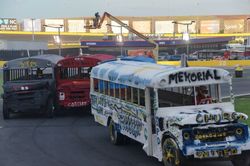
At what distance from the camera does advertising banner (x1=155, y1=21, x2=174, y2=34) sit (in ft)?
518

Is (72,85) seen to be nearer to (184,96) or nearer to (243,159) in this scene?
(184,96)

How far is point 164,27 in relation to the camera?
521ft

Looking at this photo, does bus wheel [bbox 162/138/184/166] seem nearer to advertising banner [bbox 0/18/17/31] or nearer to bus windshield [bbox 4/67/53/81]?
bus windshield [bbox 4/67/53/81]

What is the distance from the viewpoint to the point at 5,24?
14750 cm

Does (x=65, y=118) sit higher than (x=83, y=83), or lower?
lower

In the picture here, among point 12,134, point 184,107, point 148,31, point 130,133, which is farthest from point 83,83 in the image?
point 148,31

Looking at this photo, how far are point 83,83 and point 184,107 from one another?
474 inches

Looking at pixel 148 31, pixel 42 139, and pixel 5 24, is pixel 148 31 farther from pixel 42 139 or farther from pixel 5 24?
pixel 42 139

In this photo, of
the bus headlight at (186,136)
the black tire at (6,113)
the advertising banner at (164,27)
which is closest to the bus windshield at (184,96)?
the bus headlight at (186,136)

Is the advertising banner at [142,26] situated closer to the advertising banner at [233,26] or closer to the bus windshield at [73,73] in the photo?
the advertising banner at [233,26]

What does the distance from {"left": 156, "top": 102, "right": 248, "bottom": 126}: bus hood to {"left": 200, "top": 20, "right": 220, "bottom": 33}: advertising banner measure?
480ft

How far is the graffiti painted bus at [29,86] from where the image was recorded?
22.7m

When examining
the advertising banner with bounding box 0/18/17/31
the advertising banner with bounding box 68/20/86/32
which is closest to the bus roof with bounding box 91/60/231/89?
the advertising banner with bounding box 0/18/17/31

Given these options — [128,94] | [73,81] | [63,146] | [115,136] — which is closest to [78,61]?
[73,81]
